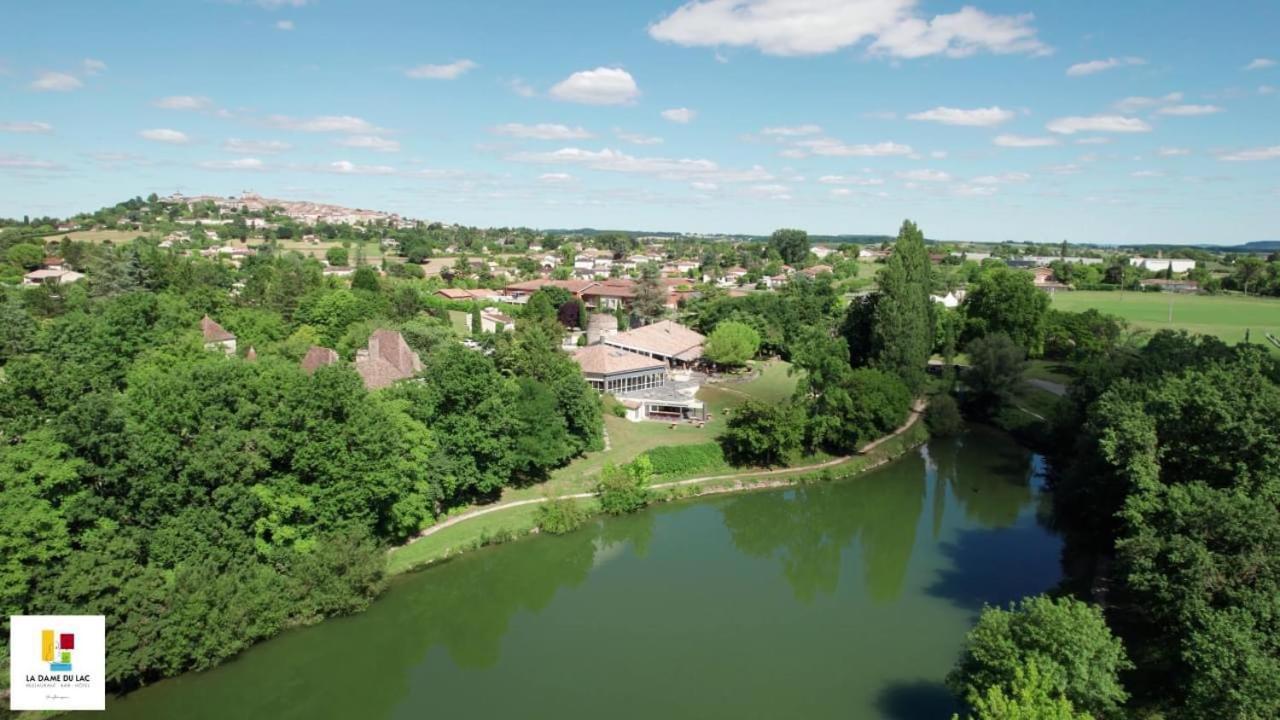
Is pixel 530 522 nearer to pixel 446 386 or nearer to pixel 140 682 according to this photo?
pixel 446 386

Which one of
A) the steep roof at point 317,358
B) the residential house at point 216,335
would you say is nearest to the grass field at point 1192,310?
the steep roof at point 317,358

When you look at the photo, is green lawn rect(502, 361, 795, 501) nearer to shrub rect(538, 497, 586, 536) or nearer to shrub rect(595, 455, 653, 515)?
shrub rect(595, 455, 653, 515)

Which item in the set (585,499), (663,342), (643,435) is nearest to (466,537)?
(585,499)

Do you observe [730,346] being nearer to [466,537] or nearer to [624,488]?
[624,488]

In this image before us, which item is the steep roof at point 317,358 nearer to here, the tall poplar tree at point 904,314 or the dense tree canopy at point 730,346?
the dense tree canopy at point 730,346

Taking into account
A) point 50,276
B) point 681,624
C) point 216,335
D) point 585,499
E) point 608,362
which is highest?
point 50,276

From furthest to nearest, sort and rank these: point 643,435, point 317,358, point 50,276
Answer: point 50,276
point 317,358
point 643,435

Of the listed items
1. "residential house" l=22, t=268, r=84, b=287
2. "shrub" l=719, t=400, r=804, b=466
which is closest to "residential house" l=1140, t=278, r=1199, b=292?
"shrub" l=719, t=400, r=804, b=466
